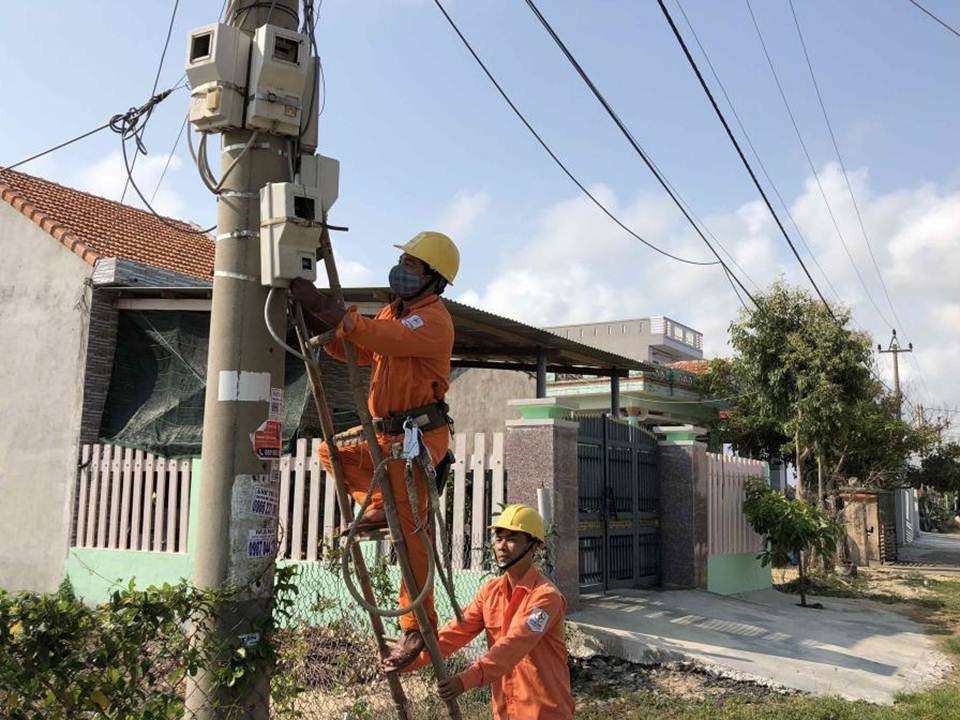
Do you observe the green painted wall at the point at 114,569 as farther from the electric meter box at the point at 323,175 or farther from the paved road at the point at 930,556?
the paved road at the point at 930,556

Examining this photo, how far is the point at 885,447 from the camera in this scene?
20.2 meters

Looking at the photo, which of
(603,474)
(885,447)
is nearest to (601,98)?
(603,474)

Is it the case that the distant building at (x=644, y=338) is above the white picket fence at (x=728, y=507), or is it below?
above

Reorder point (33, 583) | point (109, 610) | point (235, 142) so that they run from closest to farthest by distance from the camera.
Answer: point (109, 610) < point (235, 142) < point (33, 583)

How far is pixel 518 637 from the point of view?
11.4 feet

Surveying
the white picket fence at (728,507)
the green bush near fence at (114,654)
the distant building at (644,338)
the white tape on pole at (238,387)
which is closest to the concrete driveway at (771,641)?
the white picket fence at (728,507)

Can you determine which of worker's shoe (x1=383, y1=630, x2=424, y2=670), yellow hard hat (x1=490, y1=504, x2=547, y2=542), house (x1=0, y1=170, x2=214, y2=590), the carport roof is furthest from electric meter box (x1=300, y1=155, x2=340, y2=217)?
house (x1=0, y1=170, x2=214, y2=590)

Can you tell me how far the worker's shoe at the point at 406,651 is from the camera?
11.3ft

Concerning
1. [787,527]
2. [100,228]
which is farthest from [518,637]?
[100,228]

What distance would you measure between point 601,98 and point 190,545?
602cm

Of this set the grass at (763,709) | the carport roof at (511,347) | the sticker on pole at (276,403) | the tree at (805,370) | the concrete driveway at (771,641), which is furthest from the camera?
the tree at (805,370)

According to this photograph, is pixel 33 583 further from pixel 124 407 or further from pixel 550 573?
pixel 550 573

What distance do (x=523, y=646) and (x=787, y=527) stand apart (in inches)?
347

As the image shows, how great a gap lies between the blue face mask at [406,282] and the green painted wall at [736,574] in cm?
783
